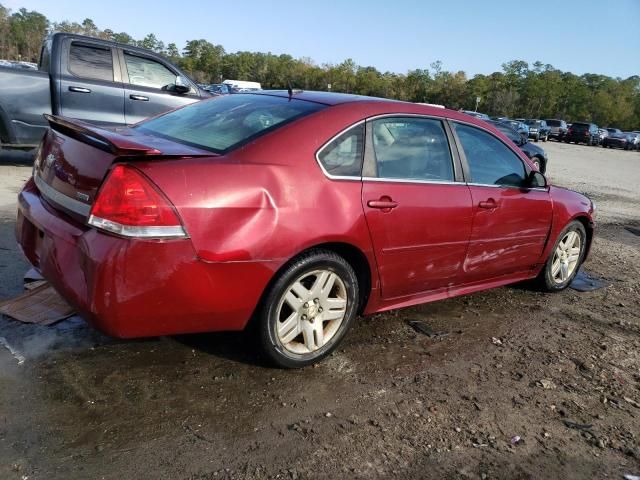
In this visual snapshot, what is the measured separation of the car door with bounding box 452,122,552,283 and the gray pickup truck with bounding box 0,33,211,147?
17.5 ft

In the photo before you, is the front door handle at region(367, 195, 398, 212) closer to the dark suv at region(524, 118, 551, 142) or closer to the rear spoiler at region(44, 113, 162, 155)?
the rear spoiler at region(44, 113, 162, 155)

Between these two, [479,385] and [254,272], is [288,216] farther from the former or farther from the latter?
[479,385]

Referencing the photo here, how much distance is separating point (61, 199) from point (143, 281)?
736mm

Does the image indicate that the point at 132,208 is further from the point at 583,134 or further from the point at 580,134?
the point at 580,134

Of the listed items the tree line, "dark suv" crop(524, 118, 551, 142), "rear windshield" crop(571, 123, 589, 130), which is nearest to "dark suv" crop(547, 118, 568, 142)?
"rear windshield" crop(571, 123, 589, 130)

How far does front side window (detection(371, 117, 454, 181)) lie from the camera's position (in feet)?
11.0

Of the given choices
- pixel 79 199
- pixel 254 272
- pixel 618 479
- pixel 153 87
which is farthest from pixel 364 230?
pixel 153 87

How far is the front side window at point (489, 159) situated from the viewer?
391cm

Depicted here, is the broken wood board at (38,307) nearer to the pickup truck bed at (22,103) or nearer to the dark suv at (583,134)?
the pickup truck bed at (22,103)

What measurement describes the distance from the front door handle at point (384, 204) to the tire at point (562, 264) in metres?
2.19

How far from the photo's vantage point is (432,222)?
137 inches

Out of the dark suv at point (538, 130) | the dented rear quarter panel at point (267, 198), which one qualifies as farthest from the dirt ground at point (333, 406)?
the dark suv at point (538, 130)

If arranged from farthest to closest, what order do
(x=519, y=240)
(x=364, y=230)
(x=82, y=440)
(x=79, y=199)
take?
1. (x=519, y=240)
2. (x=364, y=230)
3. (x=79, y=199)
4. (x=82, y=440)

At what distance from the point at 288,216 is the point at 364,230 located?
0.54m
